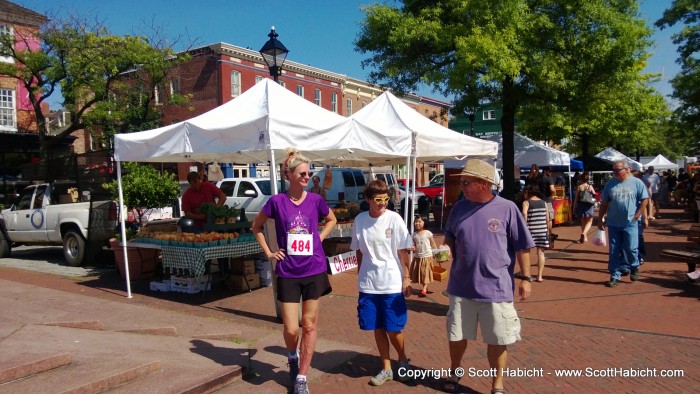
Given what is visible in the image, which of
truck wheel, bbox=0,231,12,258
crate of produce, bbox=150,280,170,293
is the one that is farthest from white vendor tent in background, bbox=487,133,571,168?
truck wheel, bbox=0,231,12,258

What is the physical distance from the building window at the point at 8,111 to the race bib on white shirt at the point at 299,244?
26944mm

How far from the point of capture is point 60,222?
1062 cm

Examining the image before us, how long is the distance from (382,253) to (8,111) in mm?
27817

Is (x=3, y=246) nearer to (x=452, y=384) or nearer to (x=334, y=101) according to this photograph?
(x=452, y=384)

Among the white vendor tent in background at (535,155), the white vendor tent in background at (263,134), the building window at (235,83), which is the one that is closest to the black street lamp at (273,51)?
the white vendor tent in background at (263,134)

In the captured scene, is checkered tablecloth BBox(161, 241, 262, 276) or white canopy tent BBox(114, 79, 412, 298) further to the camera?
checkered tablecloth BBox(161, 241, 262, 276)

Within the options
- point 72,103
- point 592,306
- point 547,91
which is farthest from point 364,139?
→ point 72,103

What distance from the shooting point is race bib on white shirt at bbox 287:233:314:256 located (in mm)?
3982

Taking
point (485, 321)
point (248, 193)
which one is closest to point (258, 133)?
point (485, 321)

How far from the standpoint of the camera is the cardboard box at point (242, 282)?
8000 millimetres

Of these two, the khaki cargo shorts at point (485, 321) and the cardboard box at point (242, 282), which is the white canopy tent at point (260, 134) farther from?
the khaki cargo shorts at point (485, 321)

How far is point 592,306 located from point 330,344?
11.9 feet

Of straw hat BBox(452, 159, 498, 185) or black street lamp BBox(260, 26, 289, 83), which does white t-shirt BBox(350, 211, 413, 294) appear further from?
black street lamp BBox(260, 26, 289, 83)

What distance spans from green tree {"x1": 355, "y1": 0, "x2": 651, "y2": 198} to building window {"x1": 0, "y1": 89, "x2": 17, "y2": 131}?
19.7 m
